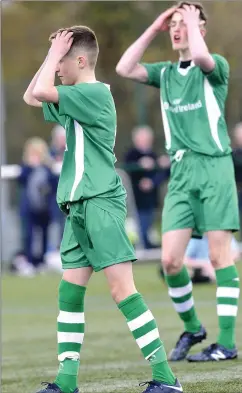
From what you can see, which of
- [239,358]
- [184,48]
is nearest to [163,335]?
[239,358]

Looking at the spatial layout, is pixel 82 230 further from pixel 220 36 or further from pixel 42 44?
pixel 42 44

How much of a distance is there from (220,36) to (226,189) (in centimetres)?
1337

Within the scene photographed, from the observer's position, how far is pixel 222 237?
26.3 feet

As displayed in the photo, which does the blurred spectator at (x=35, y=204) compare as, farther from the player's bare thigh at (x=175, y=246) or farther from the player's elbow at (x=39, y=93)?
the player's elbow at (x=39, y=93)

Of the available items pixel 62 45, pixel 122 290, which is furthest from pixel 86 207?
pixel 62 45

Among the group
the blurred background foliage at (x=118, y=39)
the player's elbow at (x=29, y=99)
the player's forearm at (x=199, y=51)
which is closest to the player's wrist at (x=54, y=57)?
the player's elbow at (x=29, y=99)

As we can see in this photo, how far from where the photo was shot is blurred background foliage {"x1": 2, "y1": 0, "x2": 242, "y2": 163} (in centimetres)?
2120

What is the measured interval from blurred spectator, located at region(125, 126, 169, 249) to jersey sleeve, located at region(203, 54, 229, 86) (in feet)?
34.0

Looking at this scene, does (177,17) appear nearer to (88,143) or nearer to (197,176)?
(197,176)

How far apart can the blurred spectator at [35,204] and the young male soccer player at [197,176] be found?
976cm

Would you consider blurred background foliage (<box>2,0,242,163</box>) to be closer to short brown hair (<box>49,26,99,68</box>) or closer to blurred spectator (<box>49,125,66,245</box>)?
blurred spectator (<box>49,125,66,245</box>)

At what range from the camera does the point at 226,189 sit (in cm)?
809

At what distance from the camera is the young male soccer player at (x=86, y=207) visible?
6230mm

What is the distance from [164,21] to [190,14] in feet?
1.05
